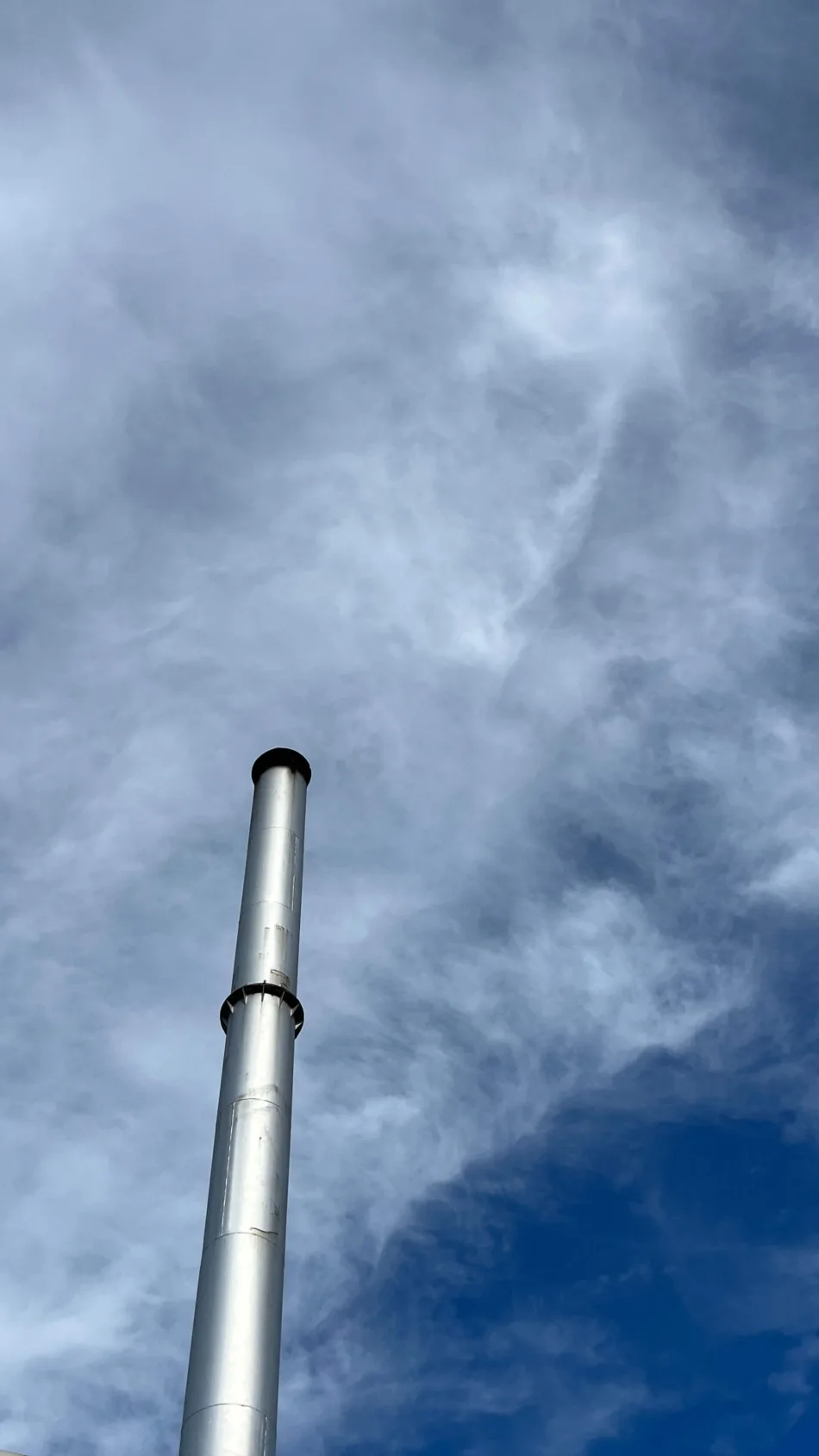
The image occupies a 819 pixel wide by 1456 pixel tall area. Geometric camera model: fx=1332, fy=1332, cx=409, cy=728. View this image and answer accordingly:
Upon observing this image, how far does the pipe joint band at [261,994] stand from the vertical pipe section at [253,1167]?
0.03 meters

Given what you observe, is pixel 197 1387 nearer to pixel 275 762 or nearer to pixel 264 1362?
pixel 264 1362

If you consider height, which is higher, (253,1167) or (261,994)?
(261,994)

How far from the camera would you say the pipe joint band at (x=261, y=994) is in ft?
90.3

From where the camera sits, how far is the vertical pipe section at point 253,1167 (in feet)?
69.2

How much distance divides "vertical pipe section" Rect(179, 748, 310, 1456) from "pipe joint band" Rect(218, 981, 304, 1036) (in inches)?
1.0

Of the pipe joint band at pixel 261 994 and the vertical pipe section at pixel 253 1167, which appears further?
the pipe joint band at pixel 261 994

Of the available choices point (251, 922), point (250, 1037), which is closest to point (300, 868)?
point (251, 922)

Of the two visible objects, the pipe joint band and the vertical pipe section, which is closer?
the vertical pipe section

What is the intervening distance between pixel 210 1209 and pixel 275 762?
40.3 ft

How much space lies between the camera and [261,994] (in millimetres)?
27469

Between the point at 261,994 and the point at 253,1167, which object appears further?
the point at 261,994

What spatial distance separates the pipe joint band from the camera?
2752 cm

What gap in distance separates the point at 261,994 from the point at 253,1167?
13.5ft

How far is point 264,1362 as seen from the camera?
21656 millimetres
